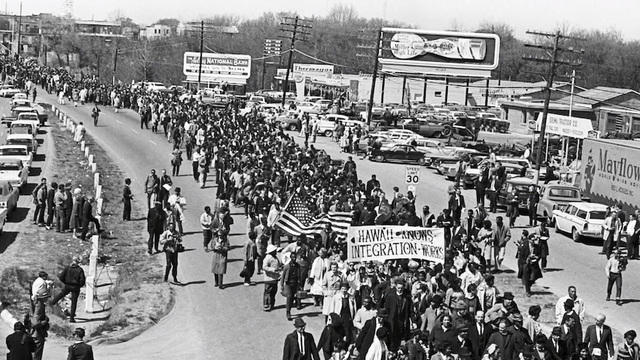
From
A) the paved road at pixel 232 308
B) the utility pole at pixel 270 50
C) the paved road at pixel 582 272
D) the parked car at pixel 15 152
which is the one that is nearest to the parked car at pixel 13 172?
the parked car at pixel 15 152

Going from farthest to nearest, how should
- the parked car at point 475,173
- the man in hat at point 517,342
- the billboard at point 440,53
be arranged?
1. the billboard at point 440,53
2. the parked car at point 475,173
3. the man in hat at point 517,342

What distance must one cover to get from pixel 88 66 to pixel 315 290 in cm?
16584

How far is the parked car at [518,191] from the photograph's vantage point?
34.7 m

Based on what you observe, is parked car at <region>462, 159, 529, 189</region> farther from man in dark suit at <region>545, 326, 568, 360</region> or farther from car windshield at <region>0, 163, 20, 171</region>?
man in dark suit at <region>545, 326, 568, 360</region>

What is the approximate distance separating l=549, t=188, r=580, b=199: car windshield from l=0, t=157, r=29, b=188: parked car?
18439 mm

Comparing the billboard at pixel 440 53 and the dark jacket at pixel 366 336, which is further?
the billboard at pixel 440 53

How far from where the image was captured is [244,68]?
3937 inches

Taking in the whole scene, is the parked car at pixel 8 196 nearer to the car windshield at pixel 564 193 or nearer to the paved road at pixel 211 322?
the paved road at pixel 211 322

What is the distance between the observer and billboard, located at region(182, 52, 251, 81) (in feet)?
326

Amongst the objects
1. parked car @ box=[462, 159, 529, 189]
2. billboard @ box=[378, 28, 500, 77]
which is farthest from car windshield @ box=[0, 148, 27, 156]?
billboard @ box=[378, 28, 500, 77]

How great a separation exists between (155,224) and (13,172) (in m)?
11.6

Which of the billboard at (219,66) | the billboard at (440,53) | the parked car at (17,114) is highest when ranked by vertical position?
the billboard at (440,53)

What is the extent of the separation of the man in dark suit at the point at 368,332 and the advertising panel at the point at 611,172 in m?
21.3

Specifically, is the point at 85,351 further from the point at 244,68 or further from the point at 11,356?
the point at 244,68
